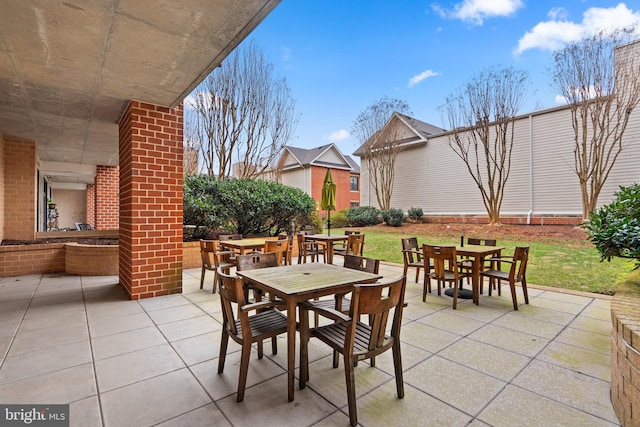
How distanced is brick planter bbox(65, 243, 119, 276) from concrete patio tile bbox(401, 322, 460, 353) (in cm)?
572

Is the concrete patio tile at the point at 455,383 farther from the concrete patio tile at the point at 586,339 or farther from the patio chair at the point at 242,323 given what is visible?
the concrete patio tile at the point at 586,339

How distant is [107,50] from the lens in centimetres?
296

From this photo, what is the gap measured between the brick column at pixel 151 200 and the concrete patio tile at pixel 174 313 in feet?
2.52

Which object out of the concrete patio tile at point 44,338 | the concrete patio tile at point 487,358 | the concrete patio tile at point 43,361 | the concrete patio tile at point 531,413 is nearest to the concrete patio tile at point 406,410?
the concrete patio tile at point 531,413

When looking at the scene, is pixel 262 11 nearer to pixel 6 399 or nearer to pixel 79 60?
pixel 79 60

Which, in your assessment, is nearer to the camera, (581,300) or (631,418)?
(631,418)

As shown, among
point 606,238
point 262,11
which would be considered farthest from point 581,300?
point 262,11

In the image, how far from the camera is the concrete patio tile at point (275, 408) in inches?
70.2

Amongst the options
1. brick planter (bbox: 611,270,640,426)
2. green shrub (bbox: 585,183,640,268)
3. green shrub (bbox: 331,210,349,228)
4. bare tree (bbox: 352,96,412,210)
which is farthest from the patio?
bare tree (bbox: 352,96,412,210)

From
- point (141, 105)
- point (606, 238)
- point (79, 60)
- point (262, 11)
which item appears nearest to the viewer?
point (262, 11)

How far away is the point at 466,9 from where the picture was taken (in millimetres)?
10977

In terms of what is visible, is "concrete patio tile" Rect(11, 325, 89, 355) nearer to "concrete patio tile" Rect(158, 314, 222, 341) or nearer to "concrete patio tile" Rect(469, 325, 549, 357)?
"concrete patio tile" Rect(158, 314, 222, 341)

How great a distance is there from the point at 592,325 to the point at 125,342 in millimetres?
5021

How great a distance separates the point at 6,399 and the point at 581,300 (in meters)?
6.38
